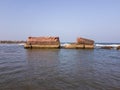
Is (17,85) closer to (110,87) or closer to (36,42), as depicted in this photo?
(110,87)

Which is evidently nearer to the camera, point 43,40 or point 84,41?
point 84,41

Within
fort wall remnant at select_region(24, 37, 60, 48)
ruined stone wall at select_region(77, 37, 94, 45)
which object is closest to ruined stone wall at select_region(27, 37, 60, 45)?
fort wall remnant at select_region(24, 37, 60, 48)

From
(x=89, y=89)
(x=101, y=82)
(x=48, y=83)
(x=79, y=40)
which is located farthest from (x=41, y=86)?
(x=79, y=40)

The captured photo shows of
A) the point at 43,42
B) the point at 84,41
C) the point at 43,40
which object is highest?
the point at 43,40

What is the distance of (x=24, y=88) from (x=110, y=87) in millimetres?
4441

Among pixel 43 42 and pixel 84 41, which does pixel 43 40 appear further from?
pixel 84 41

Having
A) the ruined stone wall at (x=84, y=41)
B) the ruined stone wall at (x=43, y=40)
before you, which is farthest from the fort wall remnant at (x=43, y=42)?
the ruined stone wall at (x=84, y=41)

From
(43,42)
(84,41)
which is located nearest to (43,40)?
(43,42)

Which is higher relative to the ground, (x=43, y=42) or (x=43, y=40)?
(x=43, y=40)

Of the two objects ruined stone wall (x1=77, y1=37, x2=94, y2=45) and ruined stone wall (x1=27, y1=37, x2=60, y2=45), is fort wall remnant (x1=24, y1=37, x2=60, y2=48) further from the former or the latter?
ruined stone wall (x1=77, y1=37, x2=94, y2=45)

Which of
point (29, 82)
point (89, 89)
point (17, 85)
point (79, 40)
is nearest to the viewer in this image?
point (89, 89)

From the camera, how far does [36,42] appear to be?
4762 cm

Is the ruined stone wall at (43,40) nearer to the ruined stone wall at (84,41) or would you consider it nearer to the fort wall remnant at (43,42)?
the fort wall remnant at (43,42)

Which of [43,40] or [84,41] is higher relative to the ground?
[43,40]
